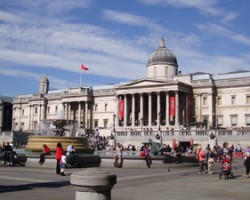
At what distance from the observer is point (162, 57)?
9125cm

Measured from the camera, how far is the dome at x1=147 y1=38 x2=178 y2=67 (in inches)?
3585

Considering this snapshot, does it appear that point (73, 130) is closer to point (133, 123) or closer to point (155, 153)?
point (155, 153)

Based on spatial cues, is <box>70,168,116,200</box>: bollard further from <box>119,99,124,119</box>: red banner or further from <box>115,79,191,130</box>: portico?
<box>119,99,124,119</box>: red banner

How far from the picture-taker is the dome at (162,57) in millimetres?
91062

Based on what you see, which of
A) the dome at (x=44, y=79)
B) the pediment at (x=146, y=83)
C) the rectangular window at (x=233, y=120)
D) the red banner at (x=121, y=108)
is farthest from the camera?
the dome at (x=44, y=79)

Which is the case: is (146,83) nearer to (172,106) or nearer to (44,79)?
(172,106)

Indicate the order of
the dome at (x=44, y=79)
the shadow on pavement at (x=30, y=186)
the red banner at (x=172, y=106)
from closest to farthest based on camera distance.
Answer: the shadow on pavement at (x=30, y=186) < the red banner at (x=172, y=106) < the dome at (x=44, y=79)

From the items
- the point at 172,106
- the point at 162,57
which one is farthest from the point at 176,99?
the point at 162,57

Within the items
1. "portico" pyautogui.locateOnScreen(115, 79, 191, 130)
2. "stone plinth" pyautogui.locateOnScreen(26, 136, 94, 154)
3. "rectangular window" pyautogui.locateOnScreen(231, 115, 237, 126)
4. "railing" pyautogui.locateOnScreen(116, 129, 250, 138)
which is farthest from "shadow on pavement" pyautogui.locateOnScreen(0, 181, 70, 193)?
"rectangular window" pyautogui.locateOnScreen(231, 115, 237, 126)

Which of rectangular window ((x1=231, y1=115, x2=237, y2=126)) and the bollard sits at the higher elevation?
rectangular window ((x1=231, y1=115, x2=237, y2=126))

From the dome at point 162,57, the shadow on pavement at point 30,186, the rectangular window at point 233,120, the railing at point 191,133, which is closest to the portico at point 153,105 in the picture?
the rectangular window at point 233,120

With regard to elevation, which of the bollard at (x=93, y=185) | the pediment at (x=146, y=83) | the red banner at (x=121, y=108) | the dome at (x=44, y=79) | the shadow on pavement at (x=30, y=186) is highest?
the dome at (x=44, y=79)

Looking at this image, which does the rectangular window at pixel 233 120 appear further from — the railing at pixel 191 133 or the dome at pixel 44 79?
the dome at pixel 44 79

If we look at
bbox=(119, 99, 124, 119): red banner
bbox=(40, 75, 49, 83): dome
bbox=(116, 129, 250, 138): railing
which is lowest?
bbox=(116, 129, 250, 138): railing
